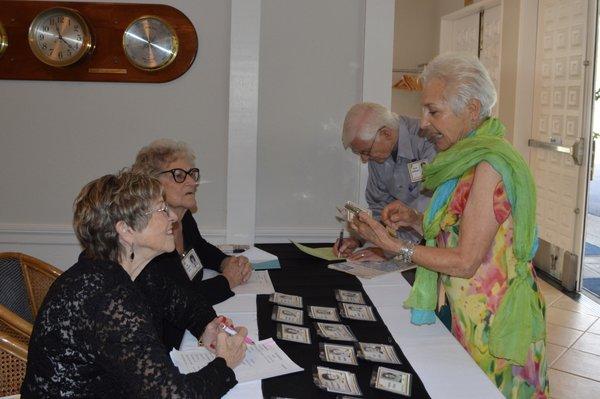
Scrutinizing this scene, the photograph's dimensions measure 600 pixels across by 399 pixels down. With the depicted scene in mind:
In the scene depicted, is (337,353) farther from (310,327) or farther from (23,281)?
(23,281)

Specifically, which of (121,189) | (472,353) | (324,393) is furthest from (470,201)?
(121,189)

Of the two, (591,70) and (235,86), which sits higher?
(591,70)

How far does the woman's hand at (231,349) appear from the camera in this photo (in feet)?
5.59

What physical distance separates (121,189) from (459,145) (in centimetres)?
105

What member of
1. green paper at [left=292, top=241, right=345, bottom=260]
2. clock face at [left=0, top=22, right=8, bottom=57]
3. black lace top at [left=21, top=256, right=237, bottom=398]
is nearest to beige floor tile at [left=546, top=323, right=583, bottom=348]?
green paper at [left=292, top=241, right=345, bottom=260]

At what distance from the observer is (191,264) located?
257cm

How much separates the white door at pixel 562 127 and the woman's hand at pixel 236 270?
3673 mm

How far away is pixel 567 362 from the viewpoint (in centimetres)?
401

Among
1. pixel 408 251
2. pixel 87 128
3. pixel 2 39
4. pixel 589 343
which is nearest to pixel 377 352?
pixel 408 251

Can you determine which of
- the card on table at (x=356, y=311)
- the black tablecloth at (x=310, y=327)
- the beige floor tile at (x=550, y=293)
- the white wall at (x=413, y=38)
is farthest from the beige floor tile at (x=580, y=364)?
the white wall at (x=413, y=38)

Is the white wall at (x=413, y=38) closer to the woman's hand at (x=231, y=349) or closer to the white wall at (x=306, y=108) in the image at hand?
the white wall at (x=306, y=108)

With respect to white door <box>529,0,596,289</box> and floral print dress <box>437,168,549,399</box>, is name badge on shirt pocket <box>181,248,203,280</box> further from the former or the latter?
white door <box>529,0,596,289</box>

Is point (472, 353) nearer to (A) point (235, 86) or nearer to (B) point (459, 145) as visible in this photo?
(B) point (459, 145)

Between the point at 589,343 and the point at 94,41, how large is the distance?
384 centimetres
